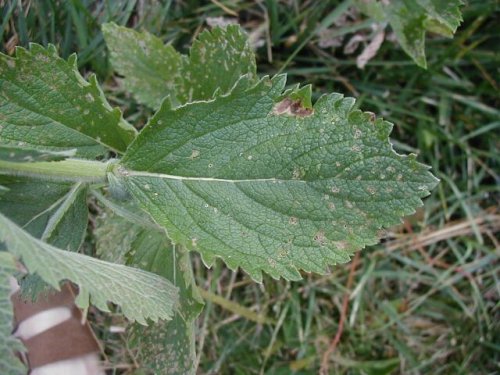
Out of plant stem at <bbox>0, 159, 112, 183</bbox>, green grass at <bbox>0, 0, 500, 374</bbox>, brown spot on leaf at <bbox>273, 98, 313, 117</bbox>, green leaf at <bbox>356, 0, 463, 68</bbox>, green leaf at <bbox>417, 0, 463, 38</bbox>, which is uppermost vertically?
green leaf at <bbox>417, 0, 463, 38</bbox>

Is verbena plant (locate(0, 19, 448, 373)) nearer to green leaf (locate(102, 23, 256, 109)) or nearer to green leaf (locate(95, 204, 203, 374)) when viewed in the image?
green leaf (locate(95, 204, 203, 374))

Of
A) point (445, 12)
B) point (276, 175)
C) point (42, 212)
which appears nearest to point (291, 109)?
point (276, 175)

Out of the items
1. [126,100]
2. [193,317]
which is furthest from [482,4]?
[193,317]

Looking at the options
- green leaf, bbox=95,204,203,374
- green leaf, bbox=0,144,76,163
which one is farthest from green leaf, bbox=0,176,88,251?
green leaf, bbox=0,144,76,163

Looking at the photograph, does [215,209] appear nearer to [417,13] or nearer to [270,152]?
[270,152]

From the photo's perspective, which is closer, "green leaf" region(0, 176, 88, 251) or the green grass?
"green leaf" region(0, 176, 88, 251)

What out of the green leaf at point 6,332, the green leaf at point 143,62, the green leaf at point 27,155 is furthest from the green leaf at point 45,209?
the green leaf at point 143,62
